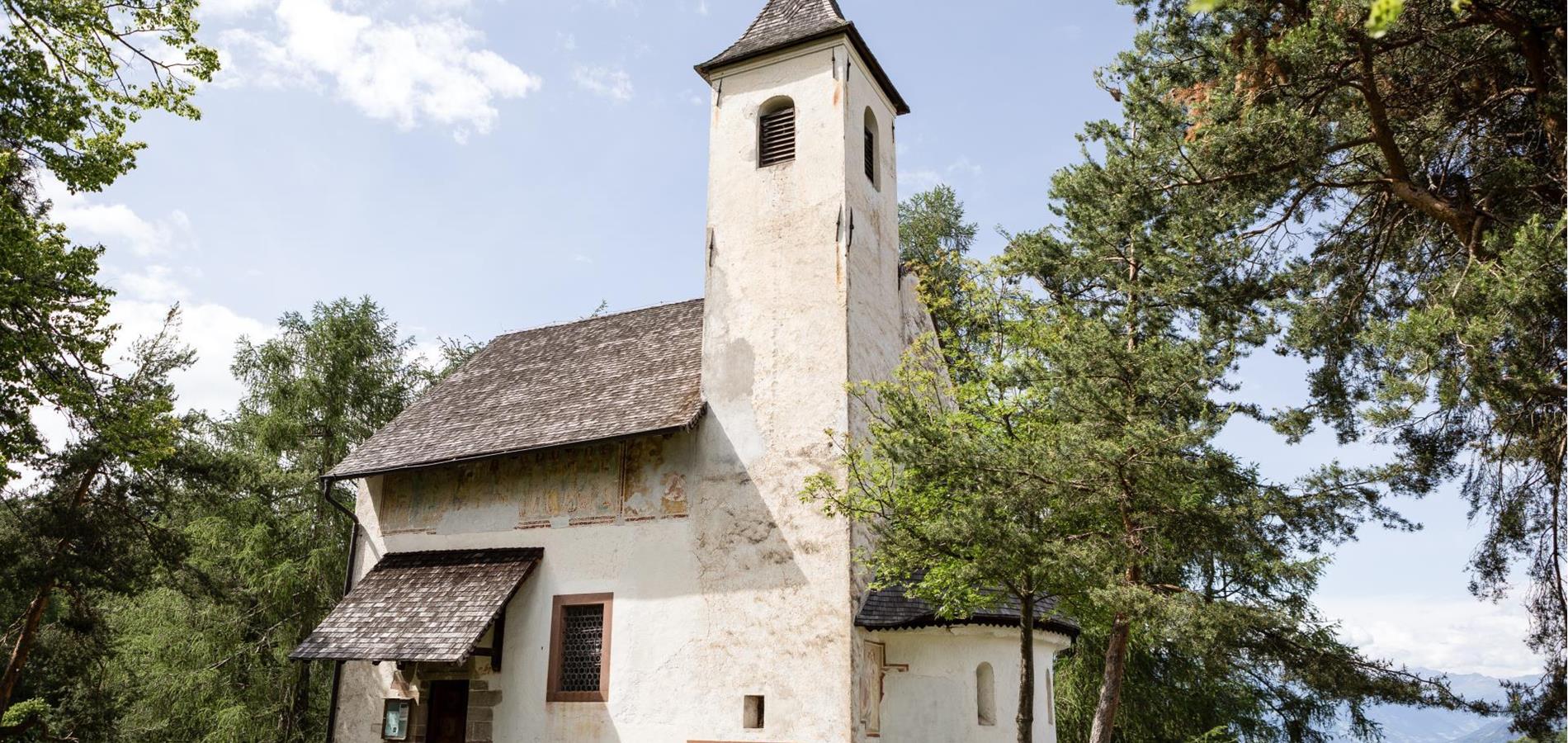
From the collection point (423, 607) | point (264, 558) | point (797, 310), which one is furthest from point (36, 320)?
point (264, 558)

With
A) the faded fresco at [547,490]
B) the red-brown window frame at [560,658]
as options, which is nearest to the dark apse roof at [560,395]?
the faded fresco at [547,490]

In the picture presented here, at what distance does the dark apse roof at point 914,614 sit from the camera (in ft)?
45.9

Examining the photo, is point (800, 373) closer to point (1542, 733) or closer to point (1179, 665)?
point (1542, 733)

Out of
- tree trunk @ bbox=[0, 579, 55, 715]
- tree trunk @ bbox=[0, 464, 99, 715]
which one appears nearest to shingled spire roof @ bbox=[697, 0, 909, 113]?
tree trunk @ bbox=[0, 464, 99, 715]

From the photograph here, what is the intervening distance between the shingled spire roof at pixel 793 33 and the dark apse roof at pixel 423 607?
343 inches

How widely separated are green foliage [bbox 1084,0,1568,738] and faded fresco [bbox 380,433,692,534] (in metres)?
7.89

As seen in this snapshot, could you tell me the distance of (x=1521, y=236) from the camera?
310 inches

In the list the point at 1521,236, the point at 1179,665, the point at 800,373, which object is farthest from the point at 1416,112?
the point at 1179,665

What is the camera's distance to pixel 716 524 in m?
15.3

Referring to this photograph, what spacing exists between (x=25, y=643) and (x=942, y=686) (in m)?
15.0

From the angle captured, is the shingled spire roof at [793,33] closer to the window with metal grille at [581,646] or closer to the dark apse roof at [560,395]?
the dark apse roof at [560,395]

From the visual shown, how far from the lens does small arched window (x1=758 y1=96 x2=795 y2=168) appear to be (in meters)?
17.2

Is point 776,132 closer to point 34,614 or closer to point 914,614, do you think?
point 914,614

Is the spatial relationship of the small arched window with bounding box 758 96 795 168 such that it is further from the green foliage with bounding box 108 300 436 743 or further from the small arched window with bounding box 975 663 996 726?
the green foliage with bounding box 108 300 436 743
